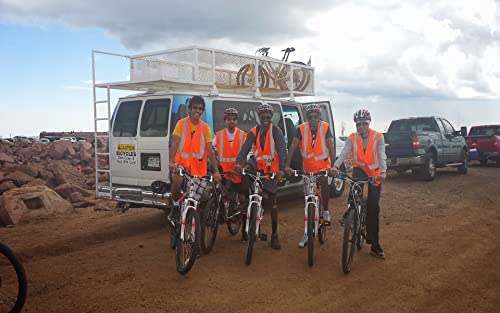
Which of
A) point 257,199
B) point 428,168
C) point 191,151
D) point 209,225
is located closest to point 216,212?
point 209,225

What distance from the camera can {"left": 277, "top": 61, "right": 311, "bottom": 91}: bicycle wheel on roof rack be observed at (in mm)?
10125

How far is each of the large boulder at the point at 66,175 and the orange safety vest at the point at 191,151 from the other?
831cm

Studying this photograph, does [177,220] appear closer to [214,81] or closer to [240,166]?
[240,166]

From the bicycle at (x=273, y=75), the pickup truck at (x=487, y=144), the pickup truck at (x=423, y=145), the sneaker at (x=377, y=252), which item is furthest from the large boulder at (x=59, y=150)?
the pickup truck at (x=487, y=144)

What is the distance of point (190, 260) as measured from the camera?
16.8 feet

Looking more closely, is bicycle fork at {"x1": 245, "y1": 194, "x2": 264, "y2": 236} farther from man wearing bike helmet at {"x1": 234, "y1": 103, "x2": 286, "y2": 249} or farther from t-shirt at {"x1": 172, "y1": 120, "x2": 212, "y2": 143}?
t-shirt at {"x1": 172, "y1": 120, "x2": 212, "y2": 143}

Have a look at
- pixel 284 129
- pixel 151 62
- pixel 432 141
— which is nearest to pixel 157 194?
pixel 151 62

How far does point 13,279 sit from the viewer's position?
3.98 metres

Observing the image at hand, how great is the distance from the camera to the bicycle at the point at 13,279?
12.9 ft

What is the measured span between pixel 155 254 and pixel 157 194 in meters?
1.11

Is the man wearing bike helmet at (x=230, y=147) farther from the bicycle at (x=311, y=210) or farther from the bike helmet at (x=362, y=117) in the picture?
the bike helmet at (x=362, y=117)

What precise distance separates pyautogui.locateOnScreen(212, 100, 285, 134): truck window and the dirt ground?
73.9 inches

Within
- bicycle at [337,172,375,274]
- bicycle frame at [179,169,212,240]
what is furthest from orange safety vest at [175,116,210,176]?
bicycle at [337,172,375,274]

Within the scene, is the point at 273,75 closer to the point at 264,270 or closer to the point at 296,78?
the point at 296,78
